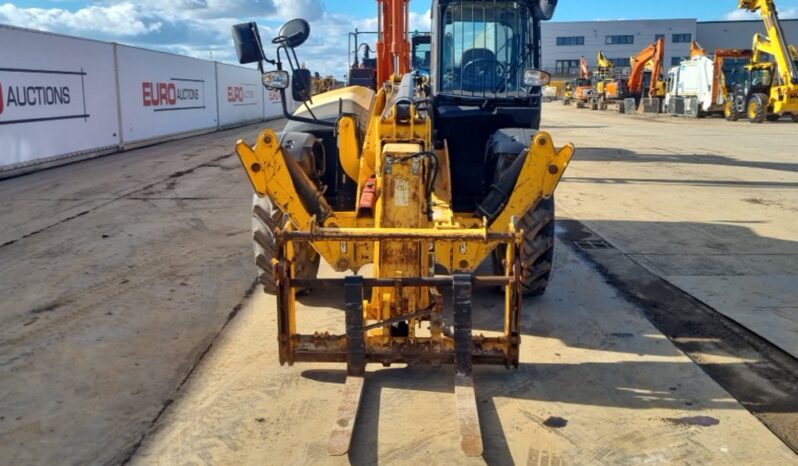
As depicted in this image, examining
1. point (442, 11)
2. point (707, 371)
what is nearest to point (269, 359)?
point (707, 371)

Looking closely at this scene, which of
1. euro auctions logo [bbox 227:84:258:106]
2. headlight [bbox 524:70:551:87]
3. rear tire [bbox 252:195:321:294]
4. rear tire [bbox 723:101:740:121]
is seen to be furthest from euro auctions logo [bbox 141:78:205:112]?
rear tire [bbox 723:101:740:121]

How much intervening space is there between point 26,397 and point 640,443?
12.1 feet

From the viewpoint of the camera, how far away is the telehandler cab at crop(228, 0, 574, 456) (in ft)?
14.0

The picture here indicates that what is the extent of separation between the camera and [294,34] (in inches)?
203

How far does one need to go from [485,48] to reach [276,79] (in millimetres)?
2639

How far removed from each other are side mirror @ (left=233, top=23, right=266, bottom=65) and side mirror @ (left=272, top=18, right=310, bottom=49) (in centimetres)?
21

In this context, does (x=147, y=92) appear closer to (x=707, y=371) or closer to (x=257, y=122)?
(x=257, y=122)

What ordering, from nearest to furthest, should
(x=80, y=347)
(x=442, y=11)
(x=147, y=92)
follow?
(x=80, y=347), (x=442, y=11), (x=147, y=92)

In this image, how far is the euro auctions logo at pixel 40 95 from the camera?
13617mm

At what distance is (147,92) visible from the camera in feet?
66.7

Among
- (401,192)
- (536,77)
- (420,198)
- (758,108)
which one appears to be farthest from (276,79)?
(758,108)

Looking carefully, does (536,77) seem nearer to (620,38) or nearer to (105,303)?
(105,303)

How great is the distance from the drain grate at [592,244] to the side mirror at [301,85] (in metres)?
4.13

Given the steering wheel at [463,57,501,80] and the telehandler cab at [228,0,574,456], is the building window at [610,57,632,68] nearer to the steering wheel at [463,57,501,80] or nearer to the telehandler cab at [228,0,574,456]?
the telehandler cab at [228,0,574,456]
